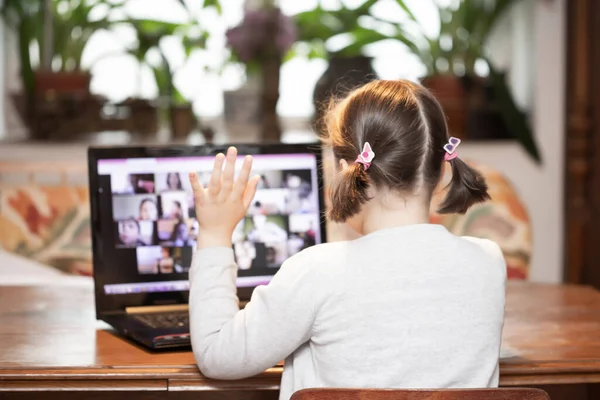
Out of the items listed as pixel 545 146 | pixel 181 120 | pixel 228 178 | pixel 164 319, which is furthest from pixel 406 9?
pixel 228 178

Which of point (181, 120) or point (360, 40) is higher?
point (360, 40)

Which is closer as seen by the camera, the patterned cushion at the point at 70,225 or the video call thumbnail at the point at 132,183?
the video call thumbnail at the point at 132,183

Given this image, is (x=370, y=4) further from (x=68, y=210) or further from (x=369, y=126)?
(x=369, y=126)

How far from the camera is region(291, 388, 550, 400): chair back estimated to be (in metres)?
1.01

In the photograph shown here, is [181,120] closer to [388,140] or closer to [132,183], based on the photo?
[132,183]

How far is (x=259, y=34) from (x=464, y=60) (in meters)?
0.70

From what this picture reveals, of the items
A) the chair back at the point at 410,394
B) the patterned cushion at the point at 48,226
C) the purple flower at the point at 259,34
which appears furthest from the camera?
the purple flower at the point at 259,34

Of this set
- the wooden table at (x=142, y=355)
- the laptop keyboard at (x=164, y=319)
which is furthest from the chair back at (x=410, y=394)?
the laptop keyboard at (x=164, y=319)

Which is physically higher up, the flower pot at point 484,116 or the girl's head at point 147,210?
the flower pot at point 484,116

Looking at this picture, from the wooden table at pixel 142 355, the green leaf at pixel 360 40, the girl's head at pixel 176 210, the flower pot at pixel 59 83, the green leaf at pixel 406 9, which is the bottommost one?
the wooden table at pixel 142 355

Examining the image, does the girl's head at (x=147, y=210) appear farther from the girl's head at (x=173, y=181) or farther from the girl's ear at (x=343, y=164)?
the girl's ear at (x=343, y=164)

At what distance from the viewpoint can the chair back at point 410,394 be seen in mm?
1008

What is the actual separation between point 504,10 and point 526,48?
159 mm

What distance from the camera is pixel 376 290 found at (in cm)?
114
